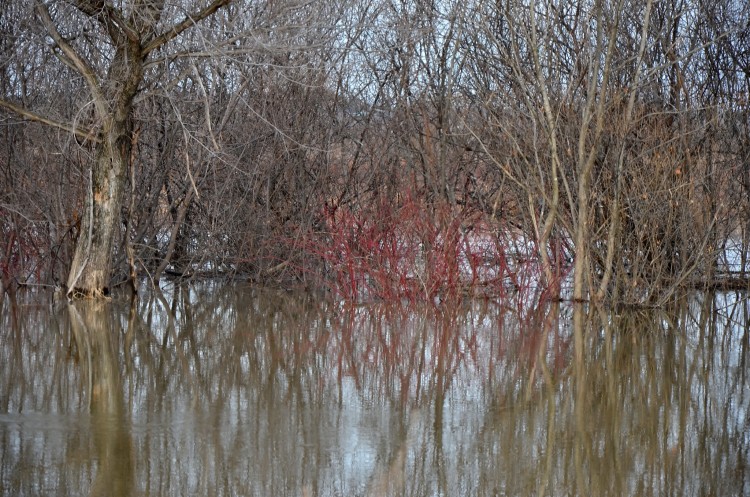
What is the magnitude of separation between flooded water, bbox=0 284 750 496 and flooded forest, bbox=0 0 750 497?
34 millimetres

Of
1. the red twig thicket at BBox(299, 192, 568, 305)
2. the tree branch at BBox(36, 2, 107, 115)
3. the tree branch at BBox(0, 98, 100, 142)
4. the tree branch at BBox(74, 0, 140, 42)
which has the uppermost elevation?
the tree branch at BBox(74, 0, 140, 42)

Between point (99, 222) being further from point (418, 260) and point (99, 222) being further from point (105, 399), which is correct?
point (105, 399)

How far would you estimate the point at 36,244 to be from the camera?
15.0m

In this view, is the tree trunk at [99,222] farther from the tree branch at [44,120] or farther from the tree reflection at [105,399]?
the tree reflection at [105,399]

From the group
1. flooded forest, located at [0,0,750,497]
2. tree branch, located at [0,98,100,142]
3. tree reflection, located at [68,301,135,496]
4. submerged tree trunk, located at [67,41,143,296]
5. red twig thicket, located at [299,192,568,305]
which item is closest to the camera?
tree reflection, located at [68,301,135,496]

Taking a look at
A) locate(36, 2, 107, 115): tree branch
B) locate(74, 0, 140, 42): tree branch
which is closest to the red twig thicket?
locate(36, 2, 107, 115): tree branch

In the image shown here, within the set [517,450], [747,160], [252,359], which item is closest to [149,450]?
[517,450]

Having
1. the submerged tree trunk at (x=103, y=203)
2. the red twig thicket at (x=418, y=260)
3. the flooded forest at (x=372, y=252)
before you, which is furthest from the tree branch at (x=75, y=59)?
the red twig thicket at (x=418, y=260)

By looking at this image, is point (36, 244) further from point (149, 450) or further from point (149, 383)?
point (149, 450)

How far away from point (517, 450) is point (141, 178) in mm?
11399

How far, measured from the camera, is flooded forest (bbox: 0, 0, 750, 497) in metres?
5.61

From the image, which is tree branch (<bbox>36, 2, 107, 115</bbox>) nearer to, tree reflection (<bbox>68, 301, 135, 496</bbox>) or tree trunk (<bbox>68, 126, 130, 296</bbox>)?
tree trunk (<bbox>68, 126, 130, 296</bbox>)

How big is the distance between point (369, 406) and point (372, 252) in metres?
7.16

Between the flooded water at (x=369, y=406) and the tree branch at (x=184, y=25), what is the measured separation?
11.1 feet
